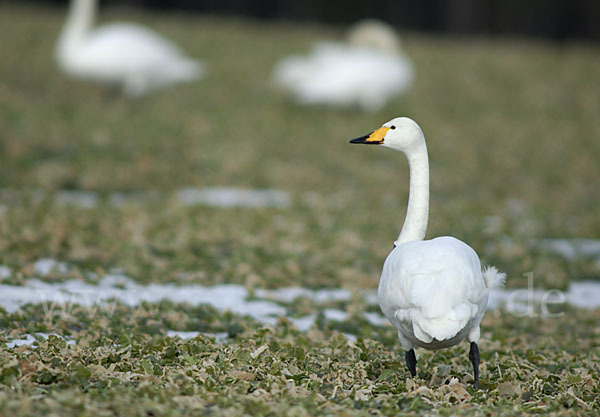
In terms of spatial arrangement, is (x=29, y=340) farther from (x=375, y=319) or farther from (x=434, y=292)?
(x=375, y=319)

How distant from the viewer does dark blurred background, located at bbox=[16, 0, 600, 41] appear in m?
31.8

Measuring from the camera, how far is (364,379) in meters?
4.24

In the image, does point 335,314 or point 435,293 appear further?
point 335,314

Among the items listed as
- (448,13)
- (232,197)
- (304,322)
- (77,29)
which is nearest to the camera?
(304,322)

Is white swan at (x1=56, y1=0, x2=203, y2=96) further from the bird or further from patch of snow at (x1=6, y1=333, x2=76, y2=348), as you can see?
the bird

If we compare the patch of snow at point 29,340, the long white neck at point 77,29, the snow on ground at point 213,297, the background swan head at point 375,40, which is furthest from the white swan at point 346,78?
the patch of snow at point 29,340

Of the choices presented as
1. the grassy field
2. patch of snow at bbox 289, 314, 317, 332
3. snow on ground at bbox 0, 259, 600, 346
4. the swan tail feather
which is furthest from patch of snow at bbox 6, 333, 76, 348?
the swan tail feather

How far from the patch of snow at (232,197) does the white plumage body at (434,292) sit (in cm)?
623

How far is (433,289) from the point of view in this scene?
3777mm

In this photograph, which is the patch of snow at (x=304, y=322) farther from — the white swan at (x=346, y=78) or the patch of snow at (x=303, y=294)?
the white swan at (x=346, y=78)

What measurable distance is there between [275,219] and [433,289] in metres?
5.90

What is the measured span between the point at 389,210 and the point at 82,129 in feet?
18.5

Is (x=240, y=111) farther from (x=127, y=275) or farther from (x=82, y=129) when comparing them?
(x=127, y=275)

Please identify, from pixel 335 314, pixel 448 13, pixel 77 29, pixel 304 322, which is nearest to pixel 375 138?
pixel 304 322
